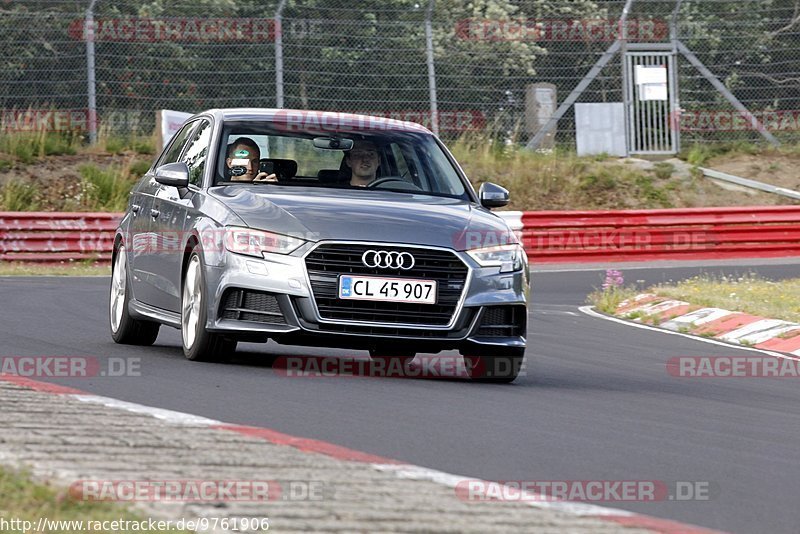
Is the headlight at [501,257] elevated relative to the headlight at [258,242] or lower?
lower

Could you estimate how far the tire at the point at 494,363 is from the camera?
9.05m

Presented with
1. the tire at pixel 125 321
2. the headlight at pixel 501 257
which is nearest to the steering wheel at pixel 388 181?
the headlight at pixel 501 257

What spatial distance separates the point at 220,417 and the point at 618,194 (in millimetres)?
22752

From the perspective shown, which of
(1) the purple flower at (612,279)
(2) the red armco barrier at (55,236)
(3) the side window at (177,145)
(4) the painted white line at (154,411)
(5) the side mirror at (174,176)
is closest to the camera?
(4) the painted white line at (154,411)

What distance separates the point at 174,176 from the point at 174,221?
33 centimetres

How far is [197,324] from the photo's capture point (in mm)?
8969

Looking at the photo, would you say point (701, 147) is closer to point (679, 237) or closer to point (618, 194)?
point (618, 194)

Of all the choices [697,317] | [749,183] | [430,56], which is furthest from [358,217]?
[749,183]

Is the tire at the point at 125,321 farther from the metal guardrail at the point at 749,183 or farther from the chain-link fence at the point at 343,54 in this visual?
the metal guardrail at the point at 749,183

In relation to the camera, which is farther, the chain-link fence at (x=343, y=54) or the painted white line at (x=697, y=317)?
the chain-link fence at (x=343, y=54)

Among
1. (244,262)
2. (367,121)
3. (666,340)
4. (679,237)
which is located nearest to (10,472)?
(244,262)

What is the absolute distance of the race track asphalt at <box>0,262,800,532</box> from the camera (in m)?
5.88

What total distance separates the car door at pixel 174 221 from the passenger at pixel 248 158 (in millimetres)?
178

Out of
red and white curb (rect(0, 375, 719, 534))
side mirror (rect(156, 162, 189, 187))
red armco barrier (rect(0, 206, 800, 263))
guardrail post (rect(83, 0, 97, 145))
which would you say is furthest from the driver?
guardrail post (rect(83, 0, 97, 145))
